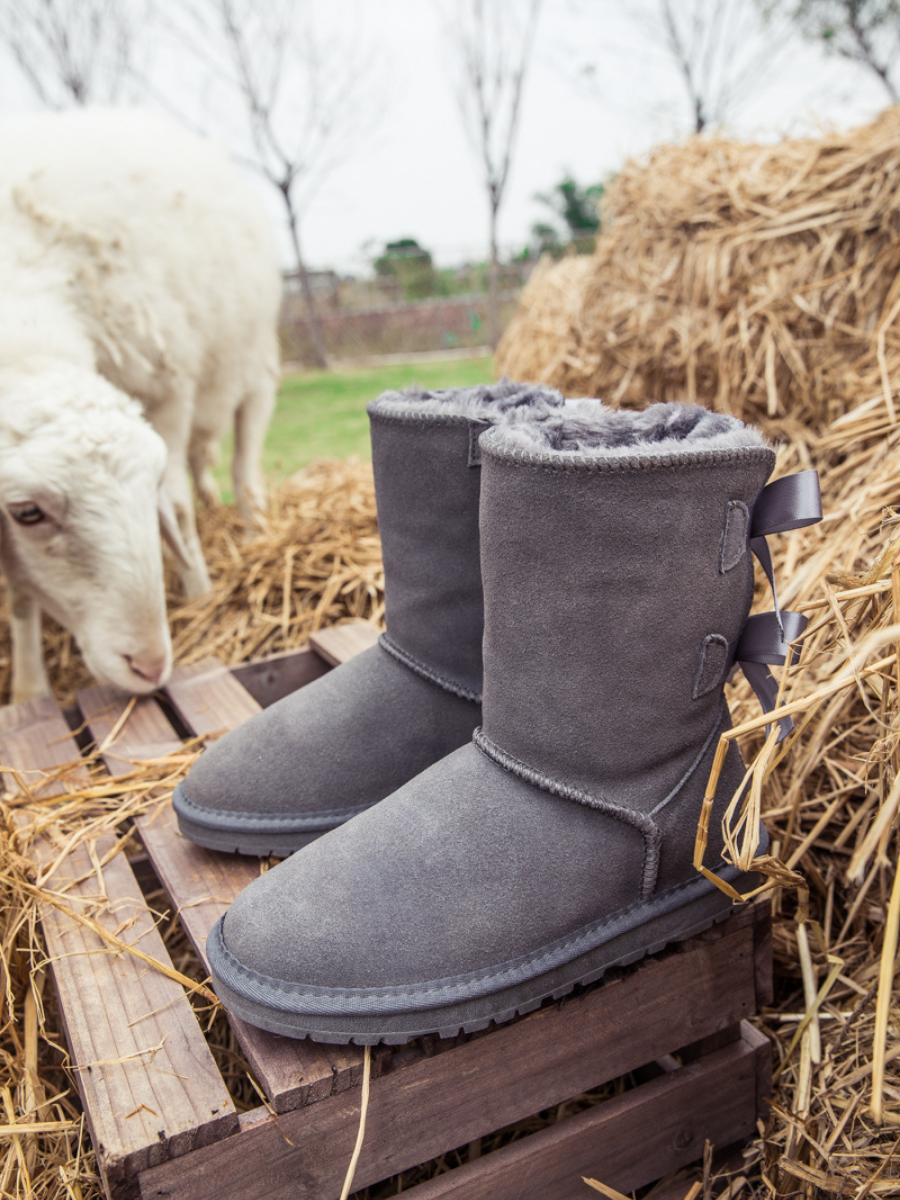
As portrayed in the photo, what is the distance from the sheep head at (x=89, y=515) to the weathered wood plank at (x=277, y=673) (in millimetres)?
164

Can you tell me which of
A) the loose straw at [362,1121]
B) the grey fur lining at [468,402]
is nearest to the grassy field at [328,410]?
the grey fur lining at [468,402]

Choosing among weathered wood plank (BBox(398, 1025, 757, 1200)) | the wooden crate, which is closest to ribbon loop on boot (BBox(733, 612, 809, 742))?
the wooden crate

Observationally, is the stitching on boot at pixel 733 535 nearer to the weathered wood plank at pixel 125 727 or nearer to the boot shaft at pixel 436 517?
the boot shaft at pixel 436 517

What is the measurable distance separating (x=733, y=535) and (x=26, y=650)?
1871 mm

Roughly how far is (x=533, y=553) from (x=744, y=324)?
1372mm

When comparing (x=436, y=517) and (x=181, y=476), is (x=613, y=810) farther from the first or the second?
(x=181, y=476)

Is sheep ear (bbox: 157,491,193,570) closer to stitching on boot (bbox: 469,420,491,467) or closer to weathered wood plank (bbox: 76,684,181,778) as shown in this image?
weathered wood plank (bbox: 76,684,181,778)

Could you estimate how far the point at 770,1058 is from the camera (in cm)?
102

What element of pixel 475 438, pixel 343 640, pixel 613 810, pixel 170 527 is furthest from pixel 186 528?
pixel 613 810

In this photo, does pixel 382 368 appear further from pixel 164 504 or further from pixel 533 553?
pixel 533 553

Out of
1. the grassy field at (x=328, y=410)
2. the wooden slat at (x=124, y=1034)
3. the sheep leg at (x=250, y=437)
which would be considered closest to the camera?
the wooden slat at (x=124, y=1034)

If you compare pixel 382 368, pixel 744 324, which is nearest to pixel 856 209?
pixel 744 324

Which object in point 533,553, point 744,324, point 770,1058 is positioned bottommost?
point 770,1058

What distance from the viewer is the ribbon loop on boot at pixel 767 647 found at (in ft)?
2.73
